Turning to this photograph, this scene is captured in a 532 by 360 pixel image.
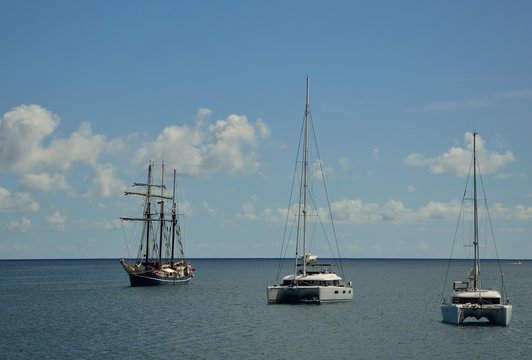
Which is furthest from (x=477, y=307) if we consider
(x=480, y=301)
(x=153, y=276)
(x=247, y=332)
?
(x=153, y=276)

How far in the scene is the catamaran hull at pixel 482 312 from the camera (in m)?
71.7

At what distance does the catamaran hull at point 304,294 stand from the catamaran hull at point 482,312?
74.7 feet

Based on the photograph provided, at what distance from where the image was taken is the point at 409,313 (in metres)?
91.8

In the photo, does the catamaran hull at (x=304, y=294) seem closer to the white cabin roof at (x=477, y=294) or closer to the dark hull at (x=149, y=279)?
the white cabin roof at (x=477, y=294)

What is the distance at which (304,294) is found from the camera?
9294cm

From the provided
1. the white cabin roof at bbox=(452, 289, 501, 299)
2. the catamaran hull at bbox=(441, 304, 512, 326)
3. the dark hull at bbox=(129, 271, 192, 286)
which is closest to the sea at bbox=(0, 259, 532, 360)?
the catamaran hull at bbox=(441, 304, 512, 326)

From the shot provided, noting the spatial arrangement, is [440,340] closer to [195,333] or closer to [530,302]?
[195,333]

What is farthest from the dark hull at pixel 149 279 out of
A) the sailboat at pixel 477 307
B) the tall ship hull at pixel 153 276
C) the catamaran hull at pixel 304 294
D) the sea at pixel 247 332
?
the sailboat at pixel 477 307

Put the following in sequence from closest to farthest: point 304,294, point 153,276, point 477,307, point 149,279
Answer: point 477,307 < point 304,294 < point 153,276 < point 149,279

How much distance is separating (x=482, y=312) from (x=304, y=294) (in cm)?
2660

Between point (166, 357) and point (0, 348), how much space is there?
15720mm

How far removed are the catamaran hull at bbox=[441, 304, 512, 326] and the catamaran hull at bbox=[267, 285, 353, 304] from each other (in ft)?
74.7

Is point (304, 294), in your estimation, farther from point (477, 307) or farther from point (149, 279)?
point (149, 279)

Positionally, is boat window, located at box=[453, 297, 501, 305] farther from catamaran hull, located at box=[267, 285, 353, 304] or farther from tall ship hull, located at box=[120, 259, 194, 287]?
tall ship hull, located at box=[120, 259, 194, 287]
